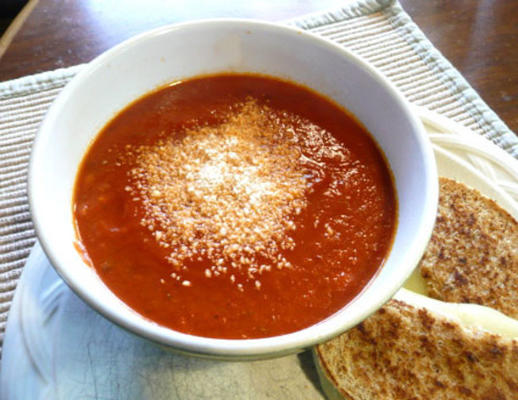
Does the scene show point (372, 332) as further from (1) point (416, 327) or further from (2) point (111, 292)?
(2) point (111, 292)

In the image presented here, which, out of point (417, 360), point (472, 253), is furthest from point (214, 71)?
point (417, 360)

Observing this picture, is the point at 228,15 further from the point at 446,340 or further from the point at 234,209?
the point at 446,340

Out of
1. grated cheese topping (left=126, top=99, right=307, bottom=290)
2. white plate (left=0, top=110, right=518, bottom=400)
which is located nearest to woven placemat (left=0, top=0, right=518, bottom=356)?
white plate (left=0, top=110, right=518, bottom=400)

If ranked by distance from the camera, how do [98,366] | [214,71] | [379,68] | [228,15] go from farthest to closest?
[228,15] < [379,68] < [214,71] < [98,366]

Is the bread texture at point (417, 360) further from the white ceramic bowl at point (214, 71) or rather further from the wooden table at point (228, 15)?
the wooden table at point (228, 15)

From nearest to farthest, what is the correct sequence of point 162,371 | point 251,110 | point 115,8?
1. point 162,371
2. point 251,110
3. point 115,8

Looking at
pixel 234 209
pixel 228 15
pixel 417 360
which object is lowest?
pixel 417 360

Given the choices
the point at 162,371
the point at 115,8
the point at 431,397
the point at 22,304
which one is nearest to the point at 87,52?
the point at 115,8
